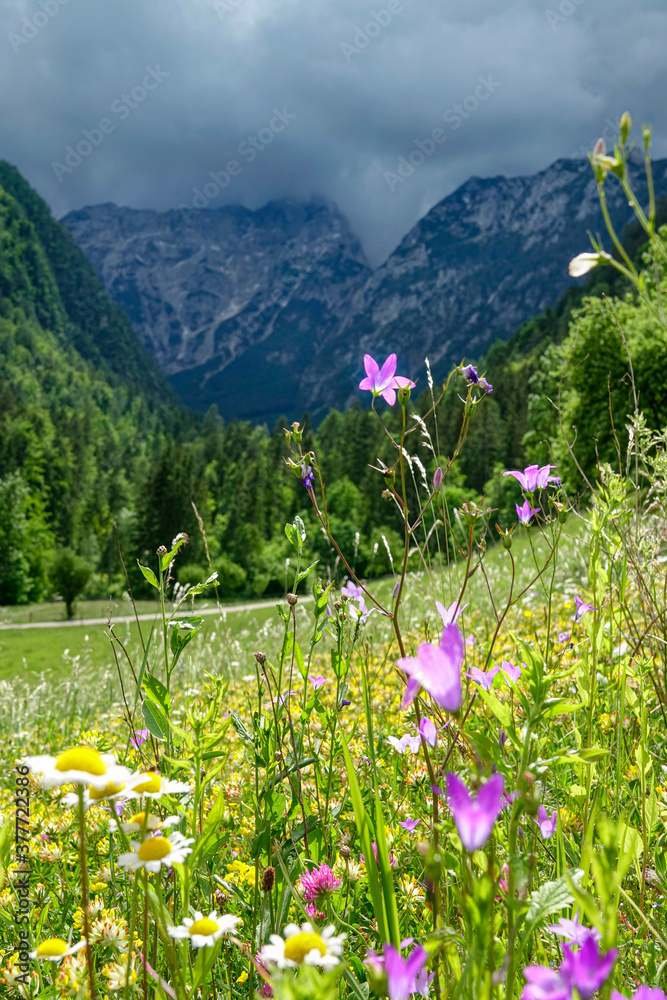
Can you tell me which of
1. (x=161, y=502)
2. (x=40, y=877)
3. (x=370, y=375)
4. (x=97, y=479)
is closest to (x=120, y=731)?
(x=40, y=877)

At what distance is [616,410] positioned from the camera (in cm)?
1786

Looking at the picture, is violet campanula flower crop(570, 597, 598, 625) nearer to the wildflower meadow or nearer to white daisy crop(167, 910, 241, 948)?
the wildflower meadow

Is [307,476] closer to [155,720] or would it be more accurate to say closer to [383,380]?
[383,380]

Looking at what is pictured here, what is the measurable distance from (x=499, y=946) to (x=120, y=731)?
120 inches

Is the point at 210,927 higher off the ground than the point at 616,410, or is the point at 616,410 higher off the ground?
the point at 616,410

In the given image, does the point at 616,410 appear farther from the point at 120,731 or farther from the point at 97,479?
the point at 97,479

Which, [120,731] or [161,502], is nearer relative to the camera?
[120,731]

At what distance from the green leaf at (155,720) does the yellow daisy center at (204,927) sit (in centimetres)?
36

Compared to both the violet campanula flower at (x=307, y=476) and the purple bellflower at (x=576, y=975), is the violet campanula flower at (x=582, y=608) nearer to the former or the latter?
the violet campanula flower at (x=307, y=476)

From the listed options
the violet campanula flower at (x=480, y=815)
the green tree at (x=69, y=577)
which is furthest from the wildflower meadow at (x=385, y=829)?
the green tree at (x=69, y=577)

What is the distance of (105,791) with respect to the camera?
76 centimetres

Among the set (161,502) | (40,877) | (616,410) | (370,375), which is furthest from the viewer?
(161,502)

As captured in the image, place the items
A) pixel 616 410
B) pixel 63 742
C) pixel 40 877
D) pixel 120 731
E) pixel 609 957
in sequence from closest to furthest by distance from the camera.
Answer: pixel 609 957, pixel 40 877, pixel 63 742, pixel 120 731, pixel 616 410

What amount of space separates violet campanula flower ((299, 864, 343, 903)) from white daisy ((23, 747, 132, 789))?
51 centimetres
